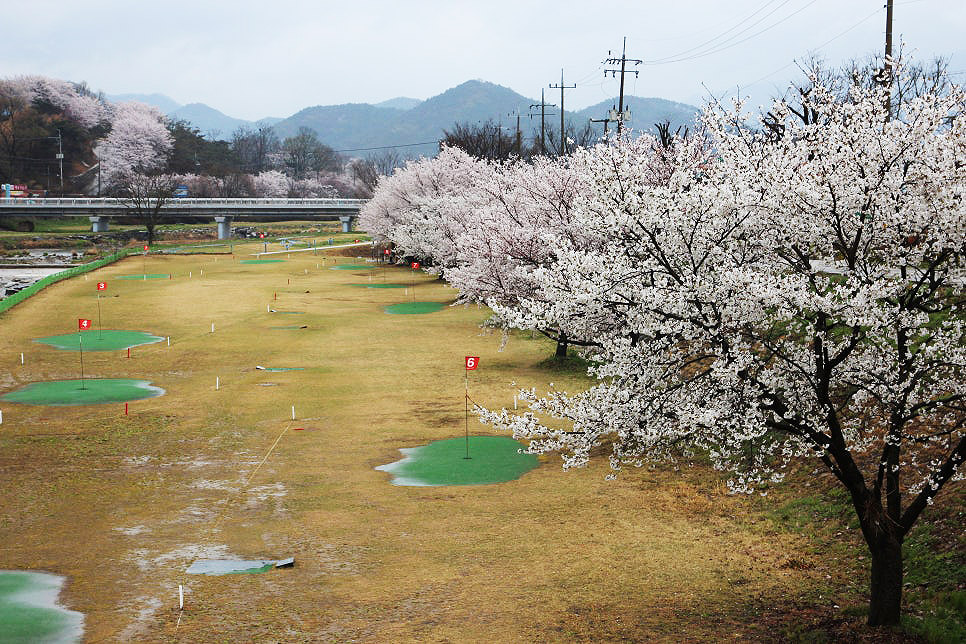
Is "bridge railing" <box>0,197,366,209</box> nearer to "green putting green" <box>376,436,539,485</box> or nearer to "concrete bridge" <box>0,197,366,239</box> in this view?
"concrete bridge" <box>0,197,366,239</box>

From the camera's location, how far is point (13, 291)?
6912 centimetres

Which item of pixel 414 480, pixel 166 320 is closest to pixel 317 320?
pixel 166 320

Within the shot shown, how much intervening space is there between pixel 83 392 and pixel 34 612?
19268mm

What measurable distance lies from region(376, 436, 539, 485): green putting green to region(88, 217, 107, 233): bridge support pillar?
112 meters

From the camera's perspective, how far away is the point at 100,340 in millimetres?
45031

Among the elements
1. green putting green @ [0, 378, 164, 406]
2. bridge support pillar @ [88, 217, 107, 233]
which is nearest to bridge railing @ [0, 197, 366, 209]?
bridge support pillar @ [88, 217, 107, 233]

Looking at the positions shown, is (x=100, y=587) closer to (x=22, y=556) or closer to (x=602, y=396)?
(x=22, y=556)

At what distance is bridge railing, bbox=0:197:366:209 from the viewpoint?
119 meters

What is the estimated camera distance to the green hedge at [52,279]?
55.7 metres

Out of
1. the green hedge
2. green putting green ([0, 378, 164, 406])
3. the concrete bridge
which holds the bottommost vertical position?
green putting green ([0, 378, 164, 406])

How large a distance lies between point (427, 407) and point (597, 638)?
55.9 ft

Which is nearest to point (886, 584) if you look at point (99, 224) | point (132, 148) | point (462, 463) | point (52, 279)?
point (462, 463)

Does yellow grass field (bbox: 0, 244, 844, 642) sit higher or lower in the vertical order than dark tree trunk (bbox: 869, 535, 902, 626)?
lower

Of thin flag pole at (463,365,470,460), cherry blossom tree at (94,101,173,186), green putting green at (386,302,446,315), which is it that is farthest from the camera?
cherry blossom tree at (94,101,173,186)
